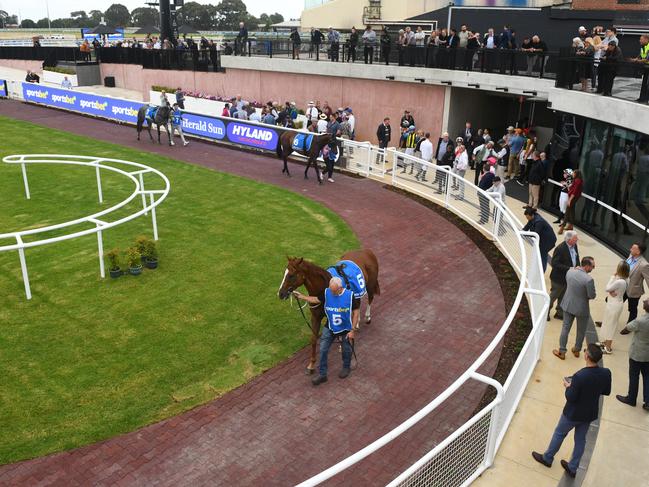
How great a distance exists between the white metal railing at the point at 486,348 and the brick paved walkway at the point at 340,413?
445mm

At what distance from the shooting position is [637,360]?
297 inches

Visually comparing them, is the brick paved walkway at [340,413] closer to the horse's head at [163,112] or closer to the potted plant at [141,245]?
the potted plant at [141,245]

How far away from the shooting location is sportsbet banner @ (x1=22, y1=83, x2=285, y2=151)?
22688 millimetres

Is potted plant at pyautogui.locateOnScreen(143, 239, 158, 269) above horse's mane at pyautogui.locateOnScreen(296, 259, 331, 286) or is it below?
below

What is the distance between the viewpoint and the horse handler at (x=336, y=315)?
7688 mm

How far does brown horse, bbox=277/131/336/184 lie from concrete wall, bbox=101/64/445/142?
5.33 meters

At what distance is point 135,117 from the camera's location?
27.6m

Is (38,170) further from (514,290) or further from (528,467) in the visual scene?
(528,467)

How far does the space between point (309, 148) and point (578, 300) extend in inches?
490

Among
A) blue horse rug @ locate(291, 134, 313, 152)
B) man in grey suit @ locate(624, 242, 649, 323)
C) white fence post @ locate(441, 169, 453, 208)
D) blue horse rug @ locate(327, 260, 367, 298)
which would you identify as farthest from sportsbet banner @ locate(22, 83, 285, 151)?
man in grey suit @ locate(624, 242, 649, 323)

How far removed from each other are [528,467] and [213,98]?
2654 centimetres

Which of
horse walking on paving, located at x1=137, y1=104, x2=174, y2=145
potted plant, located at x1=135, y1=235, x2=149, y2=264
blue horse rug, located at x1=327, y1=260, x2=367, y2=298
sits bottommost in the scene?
potted plant, located at x1=135, y1=235, x2=149, y2=264

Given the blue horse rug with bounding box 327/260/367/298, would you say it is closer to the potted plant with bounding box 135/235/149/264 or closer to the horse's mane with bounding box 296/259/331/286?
the horse's mane with bounding box 296/259/331/286

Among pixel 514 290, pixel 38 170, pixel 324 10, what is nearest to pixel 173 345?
pixel 514 290
